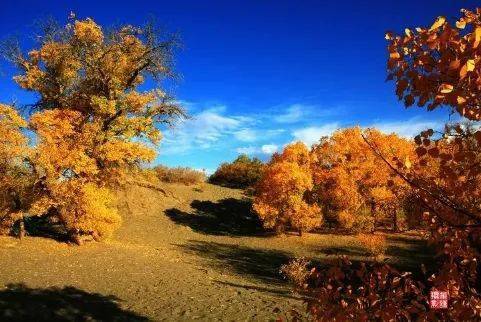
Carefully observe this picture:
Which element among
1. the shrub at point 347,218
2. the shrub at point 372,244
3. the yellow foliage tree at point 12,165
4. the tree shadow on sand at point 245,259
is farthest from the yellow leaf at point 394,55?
the shrub at point 347,218

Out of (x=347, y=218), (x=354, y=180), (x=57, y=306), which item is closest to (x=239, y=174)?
(x=354, y=180)

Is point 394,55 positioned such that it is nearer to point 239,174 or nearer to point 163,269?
point 163,269

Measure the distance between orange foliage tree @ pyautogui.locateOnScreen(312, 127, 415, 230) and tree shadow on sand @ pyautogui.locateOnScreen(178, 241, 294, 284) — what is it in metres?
9.29

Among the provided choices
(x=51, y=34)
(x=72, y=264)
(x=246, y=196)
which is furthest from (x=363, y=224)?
(x=51, y=34)

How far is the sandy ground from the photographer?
16109mm

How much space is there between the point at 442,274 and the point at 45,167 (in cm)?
2494

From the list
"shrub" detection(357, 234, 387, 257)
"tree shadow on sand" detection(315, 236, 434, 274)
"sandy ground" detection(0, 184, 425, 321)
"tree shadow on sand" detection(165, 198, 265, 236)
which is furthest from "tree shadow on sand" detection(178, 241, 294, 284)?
"tree shadow on sand" detection(165, 198, 265, 236)

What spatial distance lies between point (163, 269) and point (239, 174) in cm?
4092

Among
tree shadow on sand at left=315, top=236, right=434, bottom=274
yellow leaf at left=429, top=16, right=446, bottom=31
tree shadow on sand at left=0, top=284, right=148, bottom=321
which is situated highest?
yellow leaf at left=429, top=16, right=446, bottom=31

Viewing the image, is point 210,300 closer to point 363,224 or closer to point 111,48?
point 111,48

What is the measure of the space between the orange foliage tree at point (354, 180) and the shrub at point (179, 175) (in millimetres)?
21251

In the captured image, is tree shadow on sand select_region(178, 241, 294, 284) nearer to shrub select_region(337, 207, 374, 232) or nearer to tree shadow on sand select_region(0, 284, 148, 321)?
shrub select_region(337, 207, 374, 232)

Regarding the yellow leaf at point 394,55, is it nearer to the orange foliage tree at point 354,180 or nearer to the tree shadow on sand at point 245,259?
the tree shadow on sand at point 245,259

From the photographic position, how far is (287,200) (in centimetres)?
4084
